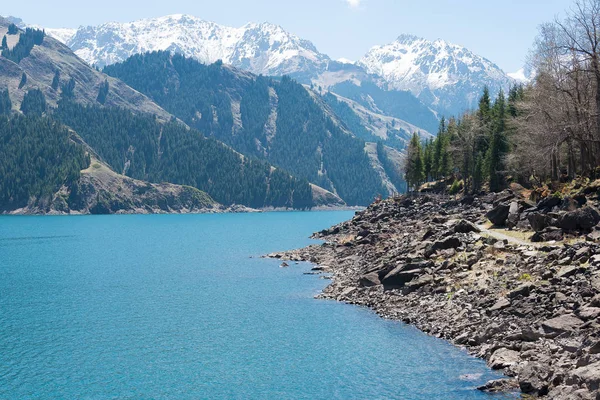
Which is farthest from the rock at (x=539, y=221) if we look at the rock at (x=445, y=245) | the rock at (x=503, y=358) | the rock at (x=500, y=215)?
the rock at (x=503, y=358)

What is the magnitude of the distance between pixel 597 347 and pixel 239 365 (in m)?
22.5

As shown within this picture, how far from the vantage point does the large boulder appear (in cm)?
5329

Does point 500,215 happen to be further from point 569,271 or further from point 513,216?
point 569,271

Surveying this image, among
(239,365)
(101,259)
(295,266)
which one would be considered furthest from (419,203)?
(239,365)

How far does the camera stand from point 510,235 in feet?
208

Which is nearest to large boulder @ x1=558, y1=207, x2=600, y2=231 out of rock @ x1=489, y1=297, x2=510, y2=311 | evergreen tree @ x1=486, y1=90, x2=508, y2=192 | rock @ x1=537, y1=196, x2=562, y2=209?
rock @ x1=537, y1=196, x2=562, y2=209

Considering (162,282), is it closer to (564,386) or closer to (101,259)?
(101,259)

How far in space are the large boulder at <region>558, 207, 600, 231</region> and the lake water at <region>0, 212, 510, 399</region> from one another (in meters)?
20.8

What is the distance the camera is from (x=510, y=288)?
44.9m

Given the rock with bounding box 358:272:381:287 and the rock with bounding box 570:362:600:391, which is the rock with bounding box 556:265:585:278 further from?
the rock with bounding box 358:272:381:287

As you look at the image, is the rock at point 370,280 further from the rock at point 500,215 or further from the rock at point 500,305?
the rock at point 500,215

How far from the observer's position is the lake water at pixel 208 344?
3500cm

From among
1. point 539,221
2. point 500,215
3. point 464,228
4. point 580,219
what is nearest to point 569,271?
point 580,219

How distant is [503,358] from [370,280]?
26.7 metres
